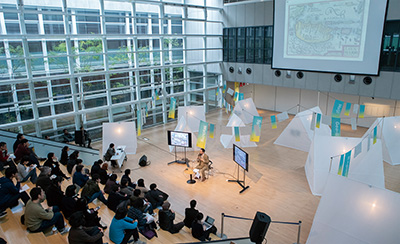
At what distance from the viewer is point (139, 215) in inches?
209

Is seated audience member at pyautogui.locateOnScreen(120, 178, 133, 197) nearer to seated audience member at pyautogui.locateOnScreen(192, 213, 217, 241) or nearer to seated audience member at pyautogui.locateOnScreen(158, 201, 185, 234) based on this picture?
seated audience member at pyautogui.locateOnScreen(158, 201, 185, 234)

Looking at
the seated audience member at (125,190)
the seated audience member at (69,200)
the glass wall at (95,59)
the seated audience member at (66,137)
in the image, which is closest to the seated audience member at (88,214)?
the seated audience member at (69,200)

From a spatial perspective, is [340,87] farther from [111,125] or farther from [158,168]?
[111,125]

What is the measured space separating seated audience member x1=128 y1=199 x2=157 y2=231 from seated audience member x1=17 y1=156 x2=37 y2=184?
10.1 feet

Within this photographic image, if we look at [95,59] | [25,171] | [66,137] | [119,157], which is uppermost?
[95,59]

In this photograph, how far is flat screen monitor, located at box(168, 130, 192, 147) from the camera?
9.59 m

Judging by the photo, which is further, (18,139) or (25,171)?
(18,139)

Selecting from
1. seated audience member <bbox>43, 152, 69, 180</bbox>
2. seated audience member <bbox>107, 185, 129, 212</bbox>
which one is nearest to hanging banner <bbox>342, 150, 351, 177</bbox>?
seated audience member <bbox>107, 185, 129, 212</bbox>

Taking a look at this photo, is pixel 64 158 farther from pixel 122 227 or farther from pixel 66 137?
pixel 122 227

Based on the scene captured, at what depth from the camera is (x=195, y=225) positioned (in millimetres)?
5570

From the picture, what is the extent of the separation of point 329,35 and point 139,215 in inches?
363

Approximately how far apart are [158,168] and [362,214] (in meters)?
6.15

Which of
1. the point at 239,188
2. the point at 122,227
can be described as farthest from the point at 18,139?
the point at 239,188

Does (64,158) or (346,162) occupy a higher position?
(346,162)
